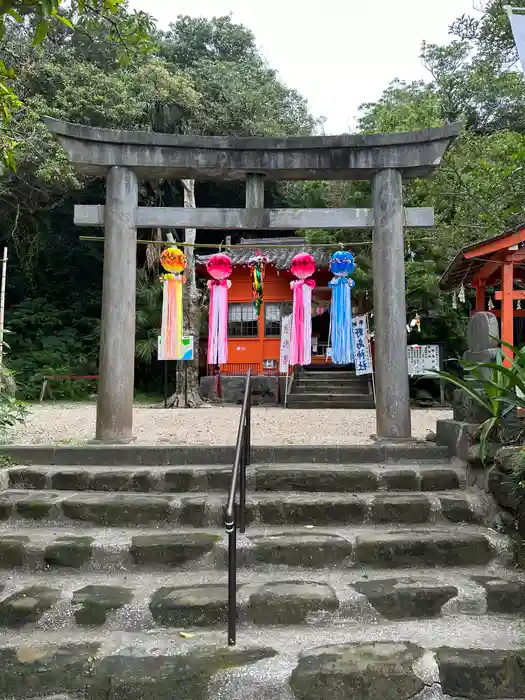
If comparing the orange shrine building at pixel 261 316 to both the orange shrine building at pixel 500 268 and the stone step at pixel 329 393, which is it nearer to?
the stone step at pixel 329 393

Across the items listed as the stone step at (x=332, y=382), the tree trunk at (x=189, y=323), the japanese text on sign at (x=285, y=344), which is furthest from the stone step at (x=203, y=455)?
the stone step at (x=332, y=382)

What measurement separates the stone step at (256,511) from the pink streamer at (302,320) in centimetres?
306

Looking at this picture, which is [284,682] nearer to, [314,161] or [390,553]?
[390,553]

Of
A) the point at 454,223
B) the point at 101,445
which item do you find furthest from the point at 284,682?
the point at 454,223

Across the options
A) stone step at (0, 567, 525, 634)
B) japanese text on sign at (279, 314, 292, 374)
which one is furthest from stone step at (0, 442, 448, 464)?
japanese text on sign at (279, 314, 292, 374)

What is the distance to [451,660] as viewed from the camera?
2.73 meters

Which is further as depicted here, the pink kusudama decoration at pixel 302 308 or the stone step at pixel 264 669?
the pink kusudama decoration at pixel 302 308

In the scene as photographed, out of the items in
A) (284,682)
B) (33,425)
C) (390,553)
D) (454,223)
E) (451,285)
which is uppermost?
(454,223)

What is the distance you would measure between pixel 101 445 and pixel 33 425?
330 centimetres

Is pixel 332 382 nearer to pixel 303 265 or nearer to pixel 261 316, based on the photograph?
pixel 261 316

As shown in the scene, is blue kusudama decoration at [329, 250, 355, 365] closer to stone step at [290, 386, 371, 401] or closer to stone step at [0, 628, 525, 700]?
stone step at [0, 628, 525, 700]

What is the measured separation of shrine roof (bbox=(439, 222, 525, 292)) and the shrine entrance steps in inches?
157

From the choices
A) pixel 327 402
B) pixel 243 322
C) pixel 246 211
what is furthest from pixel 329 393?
pixel 246 211

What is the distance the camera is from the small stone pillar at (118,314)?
551cm
